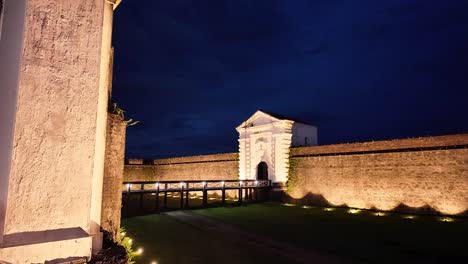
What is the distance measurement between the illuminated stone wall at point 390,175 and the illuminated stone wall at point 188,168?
19.4 feet

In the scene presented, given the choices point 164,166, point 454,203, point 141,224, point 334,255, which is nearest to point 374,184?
point 454,203

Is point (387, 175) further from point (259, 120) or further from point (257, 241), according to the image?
point (259, 120)

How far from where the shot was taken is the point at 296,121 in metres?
18.8

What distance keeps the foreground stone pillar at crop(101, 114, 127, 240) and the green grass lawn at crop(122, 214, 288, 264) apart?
194 cm

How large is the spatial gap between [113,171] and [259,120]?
15.5 m

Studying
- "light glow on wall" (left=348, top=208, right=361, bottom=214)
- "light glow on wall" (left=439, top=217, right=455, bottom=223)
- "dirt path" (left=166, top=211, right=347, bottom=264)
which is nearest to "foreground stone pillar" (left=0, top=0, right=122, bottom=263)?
"dirt path" (left=166, top=211, right=347, bottom=264)

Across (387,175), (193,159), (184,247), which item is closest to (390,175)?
(387,175)

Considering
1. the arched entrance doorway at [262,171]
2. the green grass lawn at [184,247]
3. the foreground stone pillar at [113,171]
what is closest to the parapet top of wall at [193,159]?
the arched entrance doorway at [262,171]

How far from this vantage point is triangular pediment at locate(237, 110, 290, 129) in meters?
18.3

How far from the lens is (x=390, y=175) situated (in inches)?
Result: 498

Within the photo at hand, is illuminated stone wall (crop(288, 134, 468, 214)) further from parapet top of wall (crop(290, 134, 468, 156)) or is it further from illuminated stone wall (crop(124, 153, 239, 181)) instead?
illuminated stone wall (crop(124, 153, 239, 181))

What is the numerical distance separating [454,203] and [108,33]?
12.7 metres

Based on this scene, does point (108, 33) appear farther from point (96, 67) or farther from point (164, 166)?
point (164, 166)

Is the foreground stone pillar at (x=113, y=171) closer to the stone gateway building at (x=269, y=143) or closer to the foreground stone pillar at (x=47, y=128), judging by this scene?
the foreground stone pillar at (x=47, y=128)
